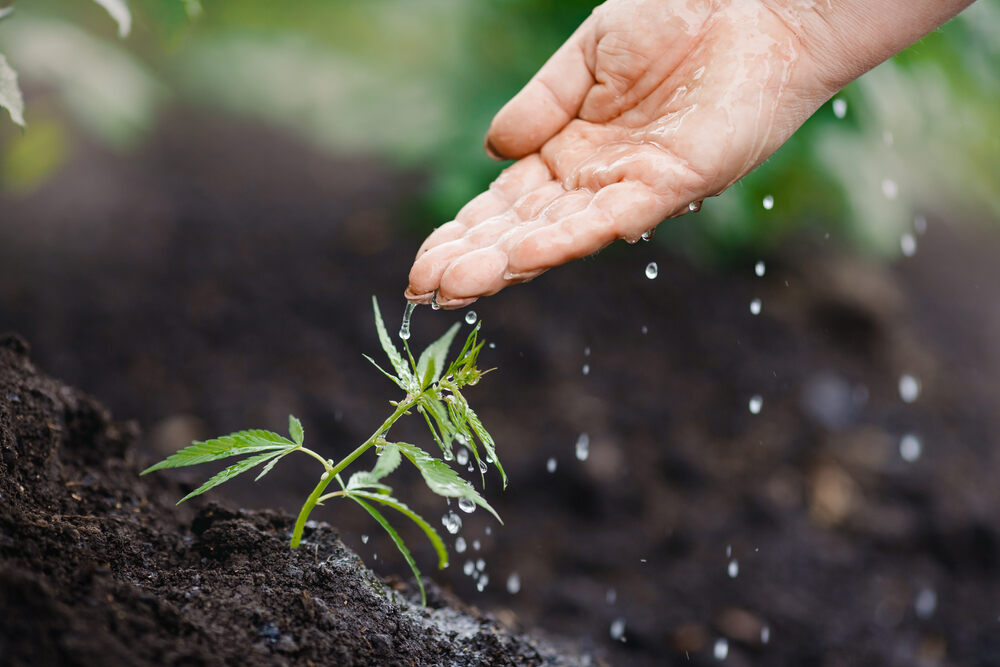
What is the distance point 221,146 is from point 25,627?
3742mm

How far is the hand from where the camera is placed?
153 centimetres

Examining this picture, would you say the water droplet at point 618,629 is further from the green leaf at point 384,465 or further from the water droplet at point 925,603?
the green leaf at point 384,465

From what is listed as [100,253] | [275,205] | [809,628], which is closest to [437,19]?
[275,205]

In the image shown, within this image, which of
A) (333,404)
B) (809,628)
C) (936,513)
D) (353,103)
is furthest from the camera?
(353,103)

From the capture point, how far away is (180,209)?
12.1 ft

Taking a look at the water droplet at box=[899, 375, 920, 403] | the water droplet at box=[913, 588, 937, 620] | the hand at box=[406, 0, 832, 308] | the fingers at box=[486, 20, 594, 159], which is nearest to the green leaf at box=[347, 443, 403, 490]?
the hand at box=[406, 0, 832, 308]

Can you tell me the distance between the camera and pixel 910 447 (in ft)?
11.3

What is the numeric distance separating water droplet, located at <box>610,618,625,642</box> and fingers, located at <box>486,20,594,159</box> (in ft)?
4.97

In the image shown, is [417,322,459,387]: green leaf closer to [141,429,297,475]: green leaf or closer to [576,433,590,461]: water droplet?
[141,429,297,475]: green leaf

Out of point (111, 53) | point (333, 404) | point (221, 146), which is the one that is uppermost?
point (111, 53)

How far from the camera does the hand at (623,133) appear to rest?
1532 millimetres

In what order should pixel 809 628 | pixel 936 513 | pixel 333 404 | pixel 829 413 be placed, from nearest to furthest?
pixel 809 628 → pixel 333 404 → pixel 936 513 → pixel 829 413

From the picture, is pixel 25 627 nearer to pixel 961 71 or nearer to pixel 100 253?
pixel 100 253

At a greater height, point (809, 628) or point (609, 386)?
point (609, 386)
